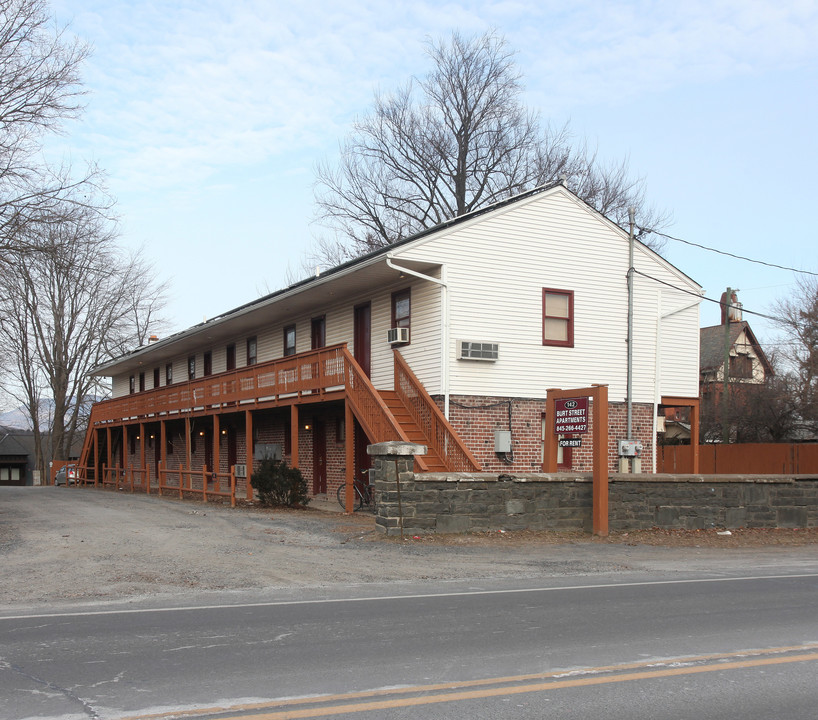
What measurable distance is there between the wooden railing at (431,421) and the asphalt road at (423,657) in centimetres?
740

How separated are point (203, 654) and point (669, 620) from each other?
4.43m

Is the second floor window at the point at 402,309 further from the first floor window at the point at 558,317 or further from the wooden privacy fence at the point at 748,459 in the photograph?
the wooden privacy fence at the point at 748,459

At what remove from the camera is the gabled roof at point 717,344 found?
4781cm

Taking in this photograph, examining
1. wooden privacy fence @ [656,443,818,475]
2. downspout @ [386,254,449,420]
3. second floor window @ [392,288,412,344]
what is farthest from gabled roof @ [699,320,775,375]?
downspout @ [386,254,449,420]

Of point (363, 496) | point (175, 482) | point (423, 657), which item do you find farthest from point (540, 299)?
point (175, 482)

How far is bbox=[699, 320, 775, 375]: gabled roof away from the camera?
47.8 m

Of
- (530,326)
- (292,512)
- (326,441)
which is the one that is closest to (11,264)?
(292,512)

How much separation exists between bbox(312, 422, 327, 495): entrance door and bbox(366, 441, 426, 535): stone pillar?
9.88 metres

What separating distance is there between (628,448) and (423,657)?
616 inches

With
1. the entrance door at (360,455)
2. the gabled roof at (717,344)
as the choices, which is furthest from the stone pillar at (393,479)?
the gabled roof at (717,344)

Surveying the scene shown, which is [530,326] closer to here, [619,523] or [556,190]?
[556,190]

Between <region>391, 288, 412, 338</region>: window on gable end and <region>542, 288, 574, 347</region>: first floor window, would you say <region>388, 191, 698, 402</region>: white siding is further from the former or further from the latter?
<region>391, 288, 412, 338</region>: window on gable end

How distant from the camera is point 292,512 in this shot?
20.3 m

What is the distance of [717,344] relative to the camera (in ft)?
168
